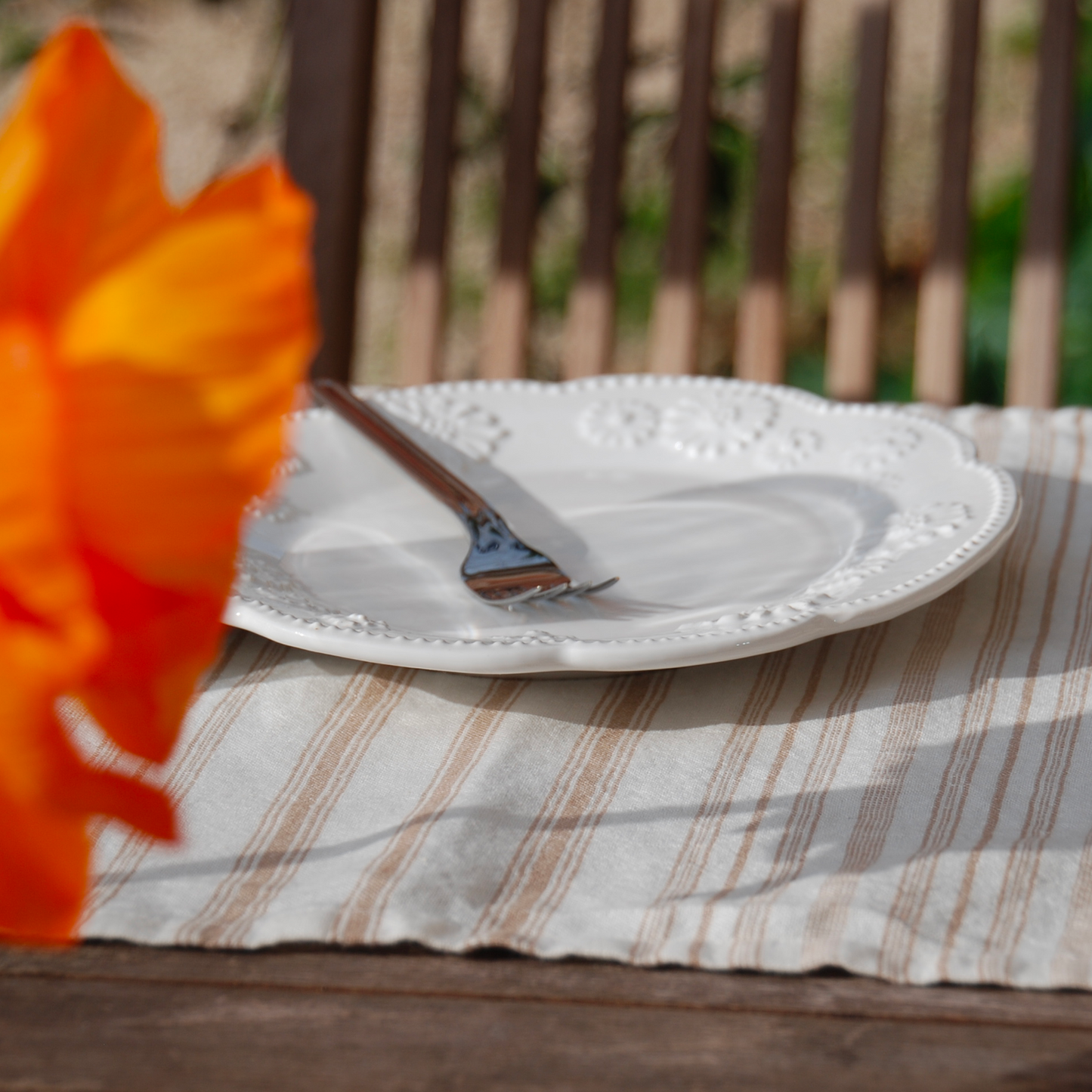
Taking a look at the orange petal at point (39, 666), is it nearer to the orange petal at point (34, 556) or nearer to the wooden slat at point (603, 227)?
the orange petal at point (34, 556)

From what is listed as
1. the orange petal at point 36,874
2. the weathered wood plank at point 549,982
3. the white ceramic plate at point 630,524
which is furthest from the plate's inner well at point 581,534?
the orange petal at point 36,874

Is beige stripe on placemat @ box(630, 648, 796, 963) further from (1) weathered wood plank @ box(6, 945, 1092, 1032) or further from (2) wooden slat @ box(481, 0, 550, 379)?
(2) wooden slat @ box(481, 0, 550, 379)

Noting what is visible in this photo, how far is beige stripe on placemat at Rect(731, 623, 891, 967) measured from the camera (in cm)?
34

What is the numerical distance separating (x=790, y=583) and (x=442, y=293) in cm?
63

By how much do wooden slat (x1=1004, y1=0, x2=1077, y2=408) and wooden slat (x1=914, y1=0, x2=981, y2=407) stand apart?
2.1 inches

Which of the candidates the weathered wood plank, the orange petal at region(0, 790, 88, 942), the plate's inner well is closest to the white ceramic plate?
the plate's inner well

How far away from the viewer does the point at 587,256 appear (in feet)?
3.43

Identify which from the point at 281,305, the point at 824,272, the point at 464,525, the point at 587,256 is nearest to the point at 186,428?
the point at 281,305

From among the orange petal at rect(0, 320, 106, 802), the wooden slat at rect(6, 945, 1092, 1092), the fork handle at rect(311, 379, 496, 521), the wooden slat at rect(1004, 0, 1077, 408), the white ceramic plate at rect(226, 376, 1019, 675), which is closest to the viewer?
the orange petal at rect(0, 320, 106, 802)

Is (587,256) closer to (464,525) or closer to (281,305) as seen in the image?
(464,525)

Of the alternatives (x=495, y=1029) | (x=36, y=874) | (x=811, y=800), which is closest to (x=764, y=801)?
(x=811, y=800)

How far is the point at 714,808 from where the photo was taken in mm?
404

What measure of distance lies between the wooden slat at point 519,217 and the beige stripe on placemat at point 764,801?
0.60 metres

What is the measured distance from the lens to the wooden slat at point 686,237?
1.03 m
